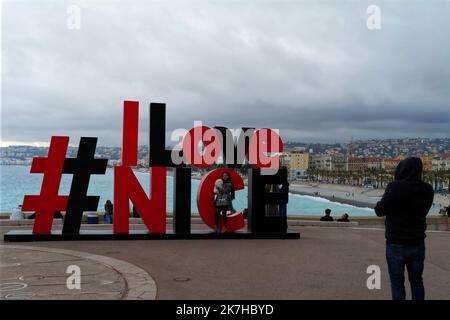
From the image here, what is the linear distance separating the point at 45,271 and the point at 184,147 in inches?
243

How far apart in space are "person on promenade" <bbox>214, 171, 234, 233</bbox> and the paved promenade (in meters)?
0.96

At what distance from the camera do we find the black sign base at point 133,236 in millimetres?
12797

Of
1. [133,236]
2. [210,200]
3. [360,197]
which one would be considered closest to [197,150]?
[210,200]

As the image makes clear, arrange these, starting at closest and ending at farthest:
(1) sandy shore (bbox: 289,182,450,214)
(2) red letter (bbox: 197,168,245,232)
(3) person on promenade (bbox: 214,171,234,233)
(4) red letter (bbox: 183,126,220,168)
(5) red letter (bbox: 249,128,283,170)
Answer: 1. (3) person on promenade (bbox: 214,171,234,233)
2. (4) red letter (bbox: 183,126,220,168)
3. (2) red letter (bbox: 197,168,245,232)
4. (5) red letter (bbox: 249,128,283,170)
5. (1) sandy shore (bbox: 289,182,450,214)

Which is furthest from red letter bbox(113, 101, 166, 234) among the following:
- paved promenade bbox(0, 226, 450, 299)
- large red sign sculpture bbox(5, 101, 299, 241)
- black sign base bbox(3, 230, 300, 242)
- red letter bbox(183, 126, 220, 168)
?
red letter bbox(183, 126, 220, 168)

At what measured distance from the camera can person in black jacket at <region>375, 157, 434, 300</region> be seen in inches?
217

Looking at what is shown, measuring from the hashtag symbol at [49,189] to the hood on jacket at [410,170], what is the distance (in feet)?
32.8

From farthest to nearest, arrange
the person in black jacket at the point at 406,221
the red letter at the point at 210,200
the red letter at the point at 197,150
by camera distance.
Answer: the red letter at the point at 210,200 → the red letter at the point at 197,150 → the person in black jacket at the point at 406,221

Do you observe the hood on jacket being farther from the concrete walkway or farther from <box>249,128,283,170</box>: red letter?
<box>249,128,283,170</box>: red letter

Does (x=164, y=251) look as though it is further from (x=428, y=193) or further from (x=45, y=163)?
(x=428, y=193)

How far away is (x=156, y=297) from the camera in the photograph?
6.86m

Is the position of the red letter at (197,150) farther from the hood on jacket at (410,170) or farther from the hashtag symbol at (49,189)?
the hood on jacket at (410,170)

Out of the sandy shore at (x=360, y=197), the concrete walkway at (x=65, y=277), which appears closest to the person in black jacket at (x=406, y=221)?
the concrete walkway at (x=65, y=277)
